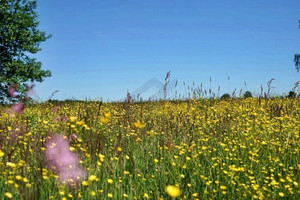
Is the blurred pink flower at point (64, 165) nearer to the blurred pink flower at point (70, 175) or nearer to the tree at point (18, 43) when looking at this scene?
the blurred pink flower at point (70, 175)

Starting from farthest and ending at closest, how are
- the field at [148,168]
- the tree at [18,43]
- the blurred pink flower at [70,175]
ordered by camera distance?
1. the tree at [18,43]
2. the blurred pink flower at [70,175]
3. the field at [148,168]

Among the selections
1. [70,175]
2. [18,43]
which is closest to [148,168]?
[70,175]

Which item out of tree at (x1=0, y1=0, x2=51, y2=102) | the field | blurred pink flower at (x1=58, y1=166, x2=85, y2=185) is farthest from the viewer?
tree at (x1=0, y1=0, x2=51, y2=102)

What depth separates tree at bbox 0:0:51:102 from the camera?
1398 centimetres

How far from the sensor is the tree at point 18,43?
13977mm

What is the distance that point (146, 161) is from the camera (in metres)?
3.94

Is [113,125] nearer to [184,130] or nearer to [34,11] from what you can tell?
[184,130]

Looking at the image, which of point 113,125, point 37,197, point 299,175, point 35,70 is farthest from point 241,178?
point 35,70

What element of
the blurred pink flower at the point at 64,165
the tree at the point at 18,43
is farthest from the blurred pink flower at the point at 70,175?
the tree at the point at 18,43

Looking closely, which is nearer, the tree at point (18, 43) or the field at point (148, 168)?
the field at point (148, 168)

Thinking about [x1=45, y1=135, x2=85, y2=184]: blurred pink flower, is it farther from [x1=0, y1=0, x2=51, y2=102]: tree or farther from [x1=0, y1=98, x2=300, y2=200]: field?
[x1=0, y1=0, x2=51, y2=102]: tree

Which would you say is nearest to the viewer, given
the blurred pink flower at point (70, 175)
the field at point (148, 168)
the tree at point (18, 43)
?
the field at point (148, 168)

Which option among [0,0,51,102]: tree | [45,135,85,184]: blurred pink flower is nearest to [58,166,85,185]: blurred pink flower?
[45,135,85,184]: blurred pink flower

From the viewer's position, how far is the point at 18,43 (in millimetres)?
14672
